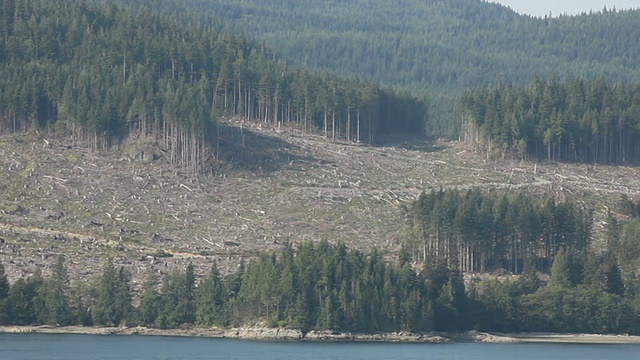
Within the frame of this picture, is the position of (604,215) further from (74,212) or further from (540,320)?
(74,212)

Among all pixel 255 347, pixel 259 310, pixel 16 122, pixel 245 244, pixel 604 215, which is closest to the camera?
pixel 255 347

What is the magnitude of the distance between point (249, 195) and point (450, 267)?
114ft

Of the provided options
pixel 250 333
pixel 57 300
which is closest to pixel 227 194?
pixel 250 333

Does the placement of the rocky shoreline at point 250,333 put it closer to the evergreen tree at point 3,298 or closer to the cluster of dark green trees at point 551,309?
the evergreen tree at point 3,298

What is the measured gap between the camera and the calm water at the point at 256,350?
11500 centimetres

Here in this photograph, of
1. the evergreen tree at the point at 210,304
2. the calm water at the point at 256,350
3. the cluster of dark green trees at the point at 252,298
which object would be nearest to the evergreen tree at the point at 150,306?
the cluster of dark green trees at the point at 252,298

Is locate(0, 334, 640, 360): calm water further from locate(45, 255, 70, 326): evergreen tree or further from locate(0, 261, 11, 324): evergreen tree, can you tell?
locate(0, 261, 11, 324): evergreen tree

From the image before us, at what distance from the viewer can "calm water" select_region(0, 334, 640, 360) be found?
115 m

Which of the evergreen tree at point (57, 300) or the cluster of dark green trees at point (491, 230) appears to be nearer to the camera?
the evergreen tree at point (57, 300)

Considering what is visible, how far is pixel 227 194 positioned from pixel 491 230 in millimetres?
33159

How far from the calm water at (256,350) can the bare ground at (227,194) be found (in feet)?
53.6

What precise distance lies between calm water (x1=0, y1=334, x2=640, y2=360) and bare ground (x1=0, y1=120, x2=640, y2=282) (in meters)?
16.3

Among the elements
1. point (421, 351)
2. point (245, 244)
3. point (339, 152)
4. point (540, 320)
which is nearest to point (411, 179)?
point (339, 152)

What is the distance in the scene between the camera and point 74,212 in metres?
163
